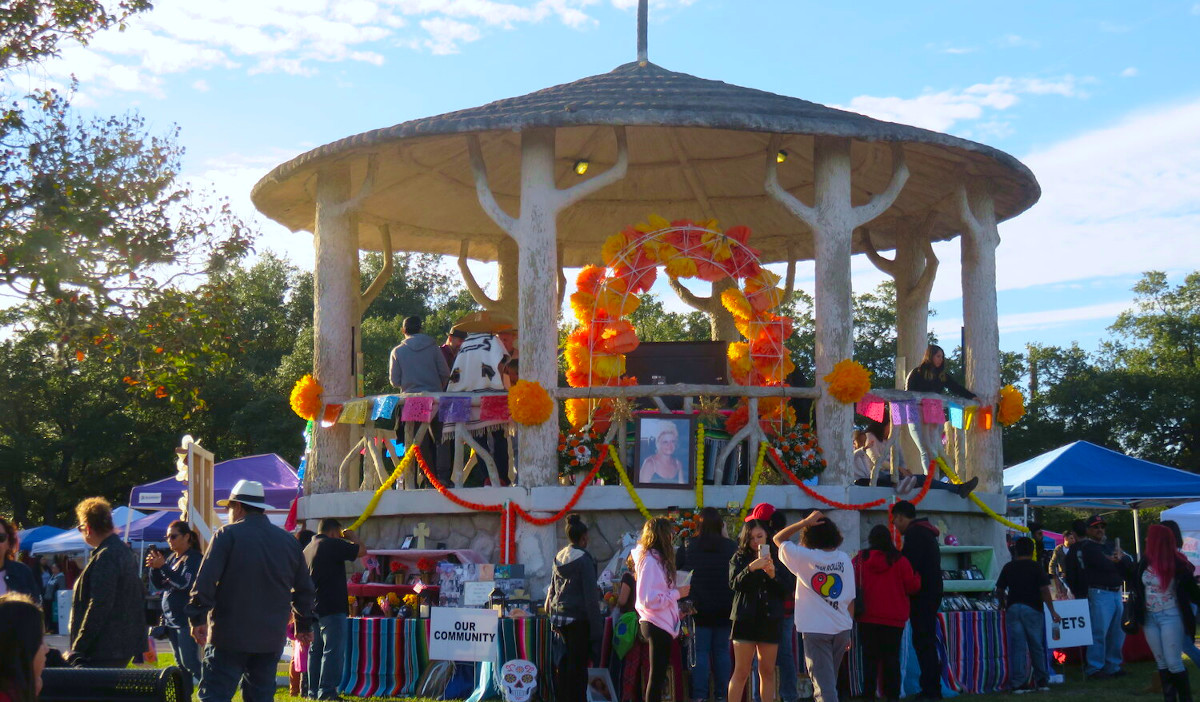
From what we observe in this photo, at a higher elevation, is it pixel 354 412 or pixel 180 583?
pixel 354 412

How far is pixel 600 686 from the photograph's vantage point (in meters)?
11.9

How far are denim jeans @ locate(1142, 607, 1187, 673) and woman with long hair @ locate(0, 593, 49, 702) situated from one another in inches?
347

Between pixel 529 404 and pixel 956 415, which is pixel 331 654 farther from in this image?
pixel 956 415

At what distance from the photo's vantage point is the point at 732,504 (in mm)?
13992

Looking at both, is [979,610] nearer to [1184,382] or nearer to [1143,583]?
[1143,583]

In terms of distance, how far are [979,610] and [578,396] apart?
4626 millimetres

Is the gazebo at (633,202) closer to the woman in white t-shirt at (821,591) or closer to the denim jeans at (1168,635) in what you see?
the denim jeans at (1168,635)

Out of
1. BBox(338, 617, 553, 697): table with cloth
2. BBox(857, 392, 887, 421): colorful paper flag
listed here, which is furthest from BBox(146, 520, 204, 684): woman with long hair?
BBox(857, 392, 887, 421): colorful paper flag

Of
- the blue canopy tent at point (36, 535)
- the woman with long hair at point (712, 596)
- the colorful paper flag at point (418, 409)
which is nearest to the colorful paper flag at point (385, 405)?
the colorful paper flag at point (418, 409)

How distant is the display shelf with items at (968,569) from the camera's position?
47.8 ft

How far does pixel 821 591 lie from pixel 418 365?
703cm

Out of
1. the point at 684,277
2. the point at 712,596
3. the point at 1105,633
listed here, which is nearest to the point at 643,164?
the point at 684,277

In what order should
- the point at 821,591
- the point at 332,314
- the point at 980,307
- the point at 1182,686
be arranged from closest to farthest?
the point at 821,591 → the point at 1182,686 → the point at 332,314 → the point at 980,307

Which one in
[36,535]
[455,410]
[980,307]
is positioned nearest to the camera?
[455,410]
